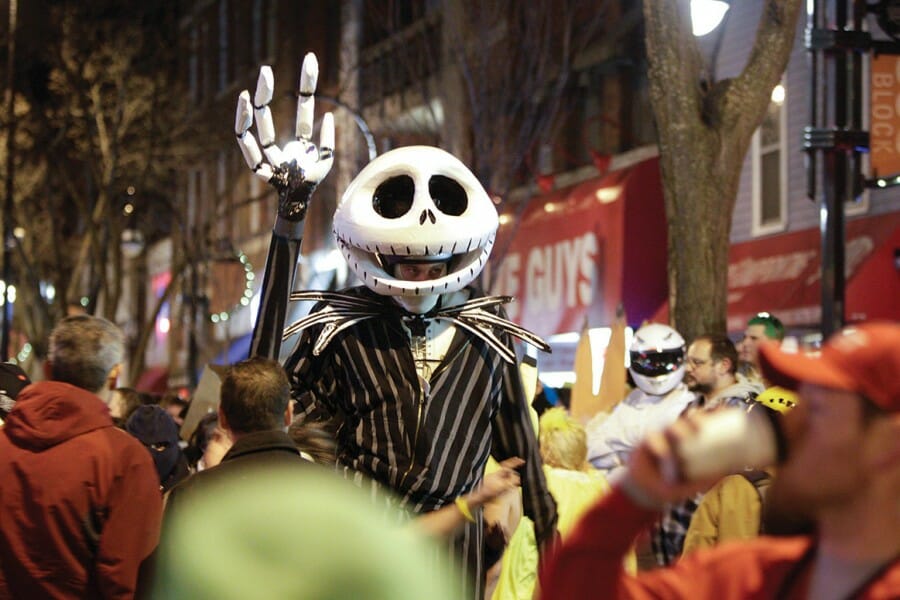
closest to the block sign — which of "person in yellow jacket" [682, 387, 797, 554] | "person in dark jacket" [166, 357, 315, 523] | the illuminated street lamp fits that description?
the illuminated street lamp

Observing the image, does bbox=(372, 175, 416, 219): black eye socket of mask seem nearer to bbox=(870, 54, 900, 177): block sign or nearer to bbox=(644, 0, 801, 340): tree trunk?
bbox=(644, 0, 801, 340): tree trunk

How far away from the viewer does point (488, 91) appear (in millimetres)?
18250

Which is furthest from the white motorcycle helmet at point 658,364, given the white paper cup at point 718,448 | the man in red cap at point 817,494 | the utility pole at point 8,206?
the utility pole at point 8,206

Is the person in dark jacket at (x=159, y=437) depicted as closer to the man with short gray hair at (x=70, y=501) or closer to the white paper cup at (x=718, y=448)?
the man with short gray hair at (x=70, y=501)

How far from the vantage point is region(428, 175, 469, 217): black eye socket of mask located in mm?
4914

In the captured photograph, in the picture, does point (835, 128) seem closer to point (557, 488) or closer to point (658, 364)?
point (658, 364)

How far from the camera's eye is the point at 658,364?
855cm

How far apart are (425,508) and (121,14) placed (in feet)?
74.4

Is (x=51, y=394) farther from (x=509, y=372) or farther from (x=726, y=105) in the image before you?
(x=726, y=105)

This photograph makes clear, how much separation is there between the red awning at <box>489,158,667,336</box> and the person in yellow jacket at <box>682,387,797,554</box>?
11.0 metres

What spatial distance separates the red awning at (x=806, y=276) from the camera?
43.7 feet

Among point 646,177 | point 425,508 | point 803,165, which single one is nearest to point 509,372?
point 425,508

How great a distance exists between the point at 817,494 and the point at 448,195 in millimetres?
3049

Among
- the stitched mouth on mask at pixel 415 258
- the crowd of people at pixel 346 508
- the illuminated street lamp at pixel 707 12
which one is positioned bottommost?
the crowd of people at pixel 346 508
